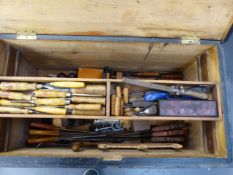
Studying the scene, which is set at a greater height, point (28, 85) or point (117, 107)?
point (28, 85)

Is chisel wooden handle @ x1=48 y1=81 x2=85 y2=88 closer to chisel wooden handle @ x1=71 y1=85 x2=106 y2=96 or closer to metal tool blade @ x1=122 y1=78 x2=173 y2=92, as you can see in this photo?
chisel wooden handle @ x1=71 y1=85 x2=106 y2=96

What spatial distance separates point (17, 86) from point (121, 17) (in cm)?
63

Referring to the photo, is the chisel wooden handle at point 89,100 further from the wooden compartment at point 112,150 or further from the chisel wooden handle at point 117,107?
the wooden compartment at point 112,150

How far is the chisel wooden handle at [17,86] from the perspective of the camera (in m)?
1.12

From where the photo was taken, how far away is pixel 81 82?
1.16 meters

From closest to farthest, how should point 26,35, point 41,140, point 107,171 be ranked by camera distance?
point 107,171
point 26,35
point 41,140

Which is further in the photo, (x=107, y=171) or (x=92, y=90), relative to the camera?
(x=92, y=90)

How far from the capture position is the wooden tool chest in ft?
3.19

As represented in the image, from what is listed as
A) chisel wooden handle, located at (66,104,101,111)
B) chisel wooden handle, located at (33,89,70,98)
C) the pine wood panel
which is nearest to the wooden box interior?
the pine wood panel

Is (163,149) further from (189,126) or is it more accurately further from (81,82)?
(81,82)

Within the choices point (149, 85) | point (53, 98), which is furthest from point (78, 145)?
point (149, 85)

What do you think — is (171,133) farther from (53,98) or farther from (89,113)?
(53,98)

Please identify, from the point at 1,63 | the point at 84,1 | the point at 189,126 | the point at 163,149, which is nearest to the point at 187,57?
the point at 189,126

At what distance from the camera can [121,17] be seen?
101cm
